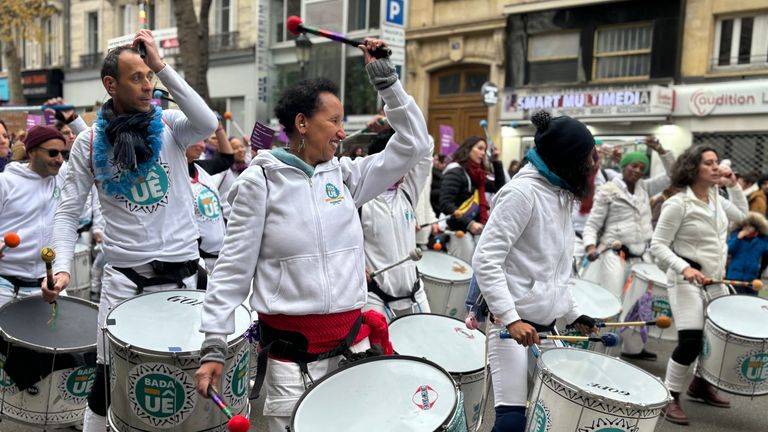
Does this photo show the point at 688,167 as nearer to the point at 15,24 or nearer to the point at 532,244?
the point at 532,244

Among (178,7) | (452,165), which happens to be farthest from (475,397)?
(178,7)

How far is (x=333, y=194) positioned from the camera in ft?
8.13

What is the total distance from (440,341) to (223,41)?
78.6ft

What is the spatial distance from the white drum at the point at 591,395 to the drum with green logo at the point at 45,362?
2204 millimetres

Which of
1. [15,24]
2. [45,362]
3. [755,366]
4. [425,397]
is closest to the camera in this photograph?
[425,397]

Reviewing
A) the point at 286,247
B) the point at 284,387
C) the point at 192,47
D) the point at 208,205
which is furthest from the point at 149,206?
the point at 192,47

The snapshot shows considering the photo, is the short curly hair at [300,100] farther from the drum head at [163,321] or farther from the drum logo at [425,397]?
the drum logo at [425,397]

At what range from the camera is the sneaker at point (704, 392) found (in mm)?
5078

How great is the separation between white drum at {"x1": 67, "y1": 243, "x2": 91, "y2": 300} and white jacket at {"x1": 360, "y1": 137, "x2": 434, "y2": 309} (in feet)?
12.8

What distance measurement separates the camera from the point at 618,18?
Answer: 16.7 meters

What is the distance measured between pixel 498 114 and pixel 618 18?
12.7 feet

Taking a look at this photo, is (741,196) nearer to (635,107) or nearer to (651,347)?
(651,347)

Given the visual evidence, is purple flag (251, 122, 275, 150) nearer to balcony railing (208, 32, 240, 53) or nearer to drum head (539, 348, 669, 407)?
drum head (539, 348, 669, 407)

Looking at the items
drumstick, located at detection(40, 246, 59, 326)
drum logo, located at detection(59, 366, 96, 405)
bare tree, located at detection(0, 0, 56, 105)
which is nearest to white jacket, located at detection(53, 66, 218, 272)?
drumstick, located at detection(40, 246, 59, 326)
